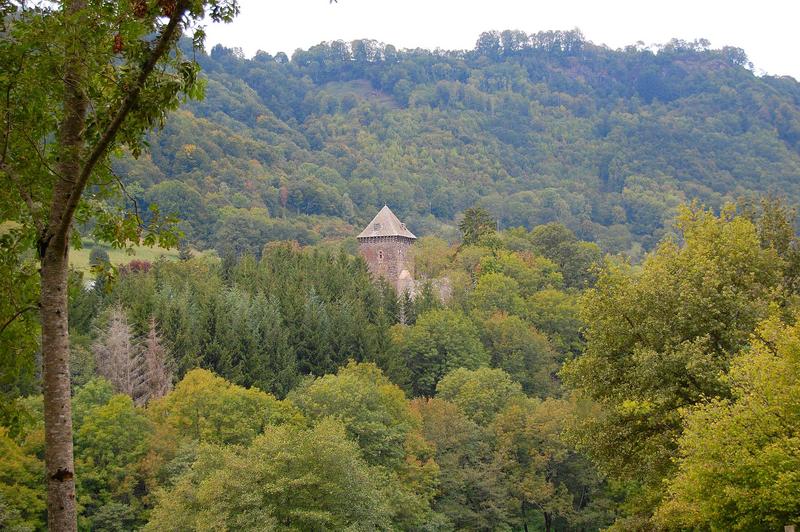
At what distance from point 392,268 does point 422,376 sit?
23167mm

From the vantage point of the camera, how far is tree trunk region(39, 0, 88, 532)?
727 cm

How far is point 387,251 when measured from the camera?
80.9m

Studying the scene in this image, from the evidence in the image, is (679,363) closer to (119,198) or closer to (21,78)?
(119,198)

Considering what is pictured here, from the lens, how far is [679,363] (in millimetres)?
20141

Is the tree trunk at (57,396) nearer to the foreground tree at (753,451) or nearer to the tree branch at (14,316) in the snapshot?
the tree branch at (14,316)

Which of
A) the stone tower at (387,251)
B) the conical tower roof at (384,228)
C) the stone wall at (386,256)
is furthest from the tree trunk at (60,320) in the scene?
the conical tower roof at (384,228)

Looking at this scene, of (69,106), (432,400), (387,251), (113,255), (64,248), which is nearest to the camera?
(64,248)

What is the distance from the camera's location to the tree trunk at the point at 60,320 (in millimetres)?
7273

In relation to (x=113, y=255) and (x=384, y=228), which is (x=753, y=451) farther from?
(x=113, y=255)

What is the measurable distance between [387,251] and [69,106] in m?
72.9

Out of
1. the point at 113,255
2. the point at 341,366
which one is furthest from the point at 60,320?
the point at 113,255

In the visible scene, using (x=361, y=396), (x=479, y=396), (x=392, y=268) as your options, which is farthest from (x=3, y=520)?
(x=392, y=268)

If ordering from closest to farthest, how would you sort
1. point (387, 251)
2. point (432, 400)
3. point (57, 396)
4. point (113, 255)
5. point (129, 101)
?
point (129, 101) → point (57, 396) → point (432, 400) → point (387, 251) → point (113, 255)

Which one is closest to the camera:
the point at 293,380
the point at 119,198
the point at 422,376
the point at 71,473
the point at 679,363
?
the point at 71,473
